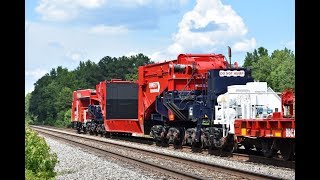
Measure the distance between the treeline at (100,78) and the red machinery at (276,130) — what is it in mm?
60792

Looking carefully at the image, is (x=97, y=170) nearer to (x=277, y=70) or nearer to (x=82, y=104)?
(x=82, y=104)

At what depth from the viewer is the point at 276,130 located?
15352mm

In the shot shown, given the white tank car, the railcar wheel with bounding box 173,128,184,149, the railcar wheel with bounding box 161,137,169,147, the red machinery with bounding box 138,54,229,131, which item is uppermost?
the red machinery with bounding box 138,54,229,131

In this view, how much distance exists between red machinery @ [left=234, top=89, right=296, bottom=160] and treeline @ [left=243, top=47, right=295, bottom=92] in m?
58.0

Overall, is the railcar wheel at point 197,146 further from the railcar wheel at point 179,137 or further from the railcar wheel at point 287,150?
the railcar wheel at point 287,150

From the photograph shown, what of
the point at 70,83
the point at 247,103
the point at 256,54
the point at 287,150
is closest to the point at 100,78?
the point at 70,83

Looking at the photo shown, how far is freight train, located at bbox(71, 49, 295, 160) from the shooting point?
53.1ft

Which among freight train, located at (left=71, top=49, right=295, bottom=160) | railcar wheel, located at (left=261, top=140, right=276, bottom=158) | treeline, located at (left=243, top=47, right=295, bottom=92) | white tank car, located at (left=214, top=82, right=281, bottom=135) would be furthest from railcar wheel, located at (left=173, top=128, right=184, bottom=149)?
treeline, located at (left=243, top=47, right=295, bottom=92)

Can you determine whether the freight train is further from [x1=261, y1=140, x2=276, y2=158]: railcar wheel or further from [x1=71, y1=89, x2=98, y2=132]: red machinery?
[x1=71, y1=89, x2=98, y2=132]: red machinery

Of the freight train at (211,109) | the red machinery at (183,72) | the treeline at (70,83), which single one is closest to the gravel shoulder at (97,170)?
the freight train at (211,109)
